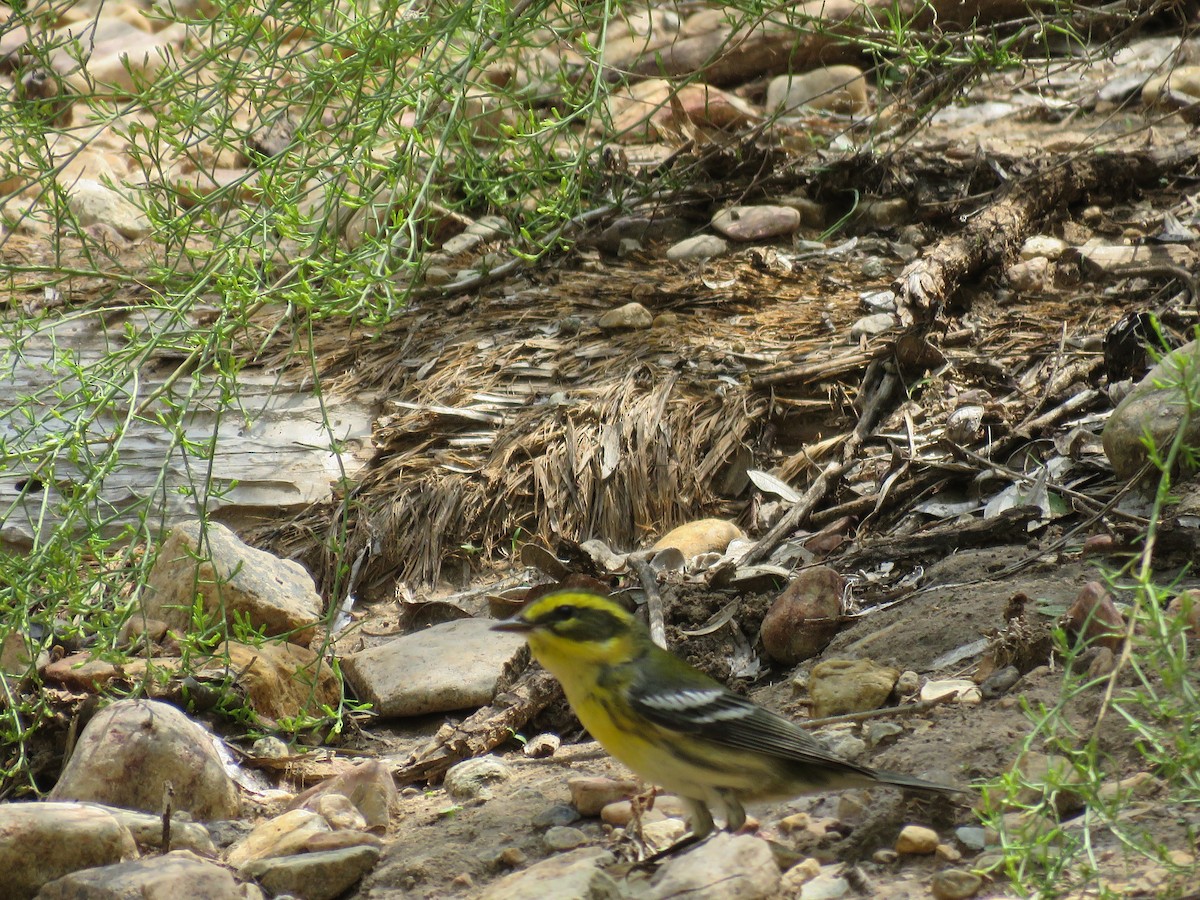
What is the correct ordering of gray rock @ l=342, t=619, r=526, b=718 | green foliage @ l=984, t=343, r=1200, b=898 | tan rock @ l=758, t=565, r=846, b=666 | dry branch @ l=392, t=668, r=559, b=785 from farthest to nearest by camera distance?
gray rock @ l=342, t=619, r=526, b=718 < tan rock @ l=758, t=565, r=846, b=666 < dry branch @ l=392, t=668, r=559, b=785 < green foliage @ l=984, t=343, r=1200, b=898

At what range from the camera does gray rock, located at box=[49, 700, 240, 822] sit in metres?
4.14

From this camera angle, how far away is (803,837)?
348cm

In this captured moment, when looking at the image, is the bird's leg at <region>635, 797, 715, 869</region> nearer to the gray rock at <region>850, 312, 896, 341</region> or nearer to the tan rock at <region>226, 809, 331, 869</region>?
the tan rock at <region>226, 809, 331, 869</region>

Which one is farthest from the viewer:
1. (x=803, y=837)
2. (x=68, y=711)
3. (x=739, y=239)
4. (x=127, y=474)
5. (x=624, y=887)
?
(x=739, y=239)

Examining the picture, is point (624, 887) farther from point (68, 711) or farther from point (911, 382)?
point (911, 382)

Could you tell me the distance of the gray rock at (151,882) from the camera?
3143 millimetres

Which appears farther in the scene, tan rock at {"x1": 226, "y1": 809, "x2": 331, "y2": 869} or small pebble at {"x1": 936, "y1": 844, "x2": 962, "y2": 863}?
tan rock at {"x1": 226, "y1": 809, "x2": 331, "y2": 869}

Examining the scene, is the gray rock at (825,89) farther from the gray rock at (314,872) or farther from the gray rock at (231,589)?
the gray rock at (314,872)

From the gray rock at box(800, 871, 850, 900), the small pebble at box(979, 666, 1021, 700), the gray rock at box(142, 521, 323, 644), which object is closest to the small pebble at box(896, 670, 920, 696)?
the small pebble at box(979, 666, 1021, 700)

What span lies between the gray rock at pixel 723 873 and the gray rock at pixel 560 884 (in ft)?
0.39

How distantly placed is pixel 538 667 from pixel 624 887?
175cm

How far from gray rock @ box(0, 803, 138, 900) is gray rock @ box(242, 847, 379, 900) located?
0.42m

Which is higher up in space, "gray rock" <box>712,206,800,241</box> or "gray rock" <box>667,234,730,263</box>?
"gray rock" <box>712,206,800,241</box>

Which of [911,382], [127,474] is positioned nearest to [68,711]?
[127,474]
